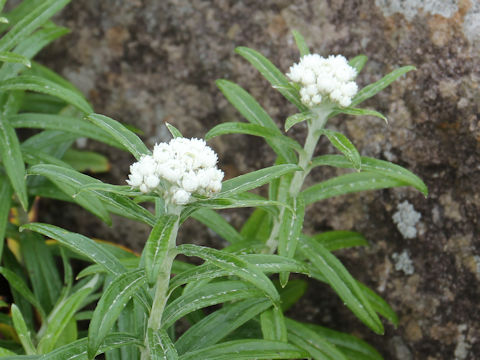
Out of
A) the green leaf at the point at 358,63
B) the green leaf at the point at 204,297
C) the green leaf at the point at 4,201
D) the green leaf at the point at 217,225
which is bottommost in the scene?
the green leaf at the point at 204,297

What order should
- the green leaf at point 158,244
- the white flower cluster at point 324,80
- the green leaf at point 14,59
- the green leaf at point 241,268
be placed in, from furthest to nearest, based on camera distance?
1. the green leaf at point 14,59
2. the white flower cluster at point 324,80
3. the green leaf at point 241,268
4. the green leaf at point 158,244

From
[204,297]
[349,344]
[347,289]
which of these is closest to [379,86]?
[347,289]

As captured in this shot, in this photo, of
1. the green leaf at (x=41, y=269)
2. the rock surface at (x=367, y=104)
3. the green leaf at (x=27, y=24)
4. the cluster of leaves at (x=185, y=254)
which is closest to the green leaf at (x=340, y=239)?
the cluster of leaves at (x=185, y=254)

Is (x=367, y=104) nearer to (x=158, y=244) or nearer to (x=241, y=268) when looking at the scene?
(x=241, y=268)

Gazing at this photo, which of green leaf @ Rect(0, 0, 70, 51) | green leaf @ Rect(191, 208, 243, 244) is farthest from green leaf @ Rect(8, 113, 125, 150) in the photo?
green leaf @ Rect(191, 208, 243, 244)

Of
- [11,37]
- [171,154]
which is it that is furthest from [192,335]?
[11,37]

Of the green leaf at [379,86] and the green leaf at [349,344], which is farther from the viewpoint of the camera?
the green leaf at [349,344]

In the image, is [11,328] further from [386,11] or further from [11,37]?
[386,11]

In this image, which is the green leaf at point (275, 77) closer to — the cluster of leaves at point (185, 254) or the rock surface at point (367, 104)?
the cluster of leaves at point (185, 254)
